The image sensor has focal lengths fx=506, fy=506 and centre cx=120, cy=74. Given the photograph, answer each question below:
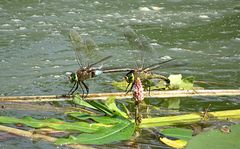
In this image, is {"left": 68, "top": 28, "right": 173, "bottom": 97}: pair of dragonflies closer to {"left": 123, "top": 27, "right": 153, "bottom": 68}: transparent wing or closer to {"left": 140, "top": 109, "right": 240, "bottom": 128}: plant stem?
{"left": 123, "top": 27, "right": 153, "bottom": 68}: transparent wing

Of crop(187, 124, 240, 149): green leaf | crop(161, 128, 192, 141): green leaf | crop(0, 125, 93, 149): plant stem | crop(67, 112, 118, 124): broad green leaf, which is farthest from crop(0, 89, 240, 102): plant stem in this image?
crop(187, 124, 240, 149): green leaf

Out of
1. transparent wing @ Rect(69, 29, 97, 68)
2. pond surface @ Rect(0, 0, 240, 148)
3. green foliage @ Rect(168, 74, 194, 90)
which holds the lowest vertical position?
pond surface @ Rect(0, 0, 240, 148)

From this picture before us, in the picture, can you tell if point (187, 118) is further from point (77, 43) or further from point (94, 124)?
point (77, 43)

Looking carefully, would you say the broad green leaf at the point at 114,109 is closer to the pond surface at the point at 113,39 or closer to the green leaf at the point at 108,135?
the green leaf at the point at 108,135

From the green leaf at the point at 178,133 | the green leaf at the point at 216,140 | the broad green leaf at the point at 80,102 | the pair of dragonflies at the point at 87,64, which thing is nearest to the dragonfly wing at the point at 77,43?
the pair of dragonflies at the point at 87,64

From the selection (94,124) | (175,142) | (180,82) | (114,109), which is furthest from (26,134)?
(180,82)
